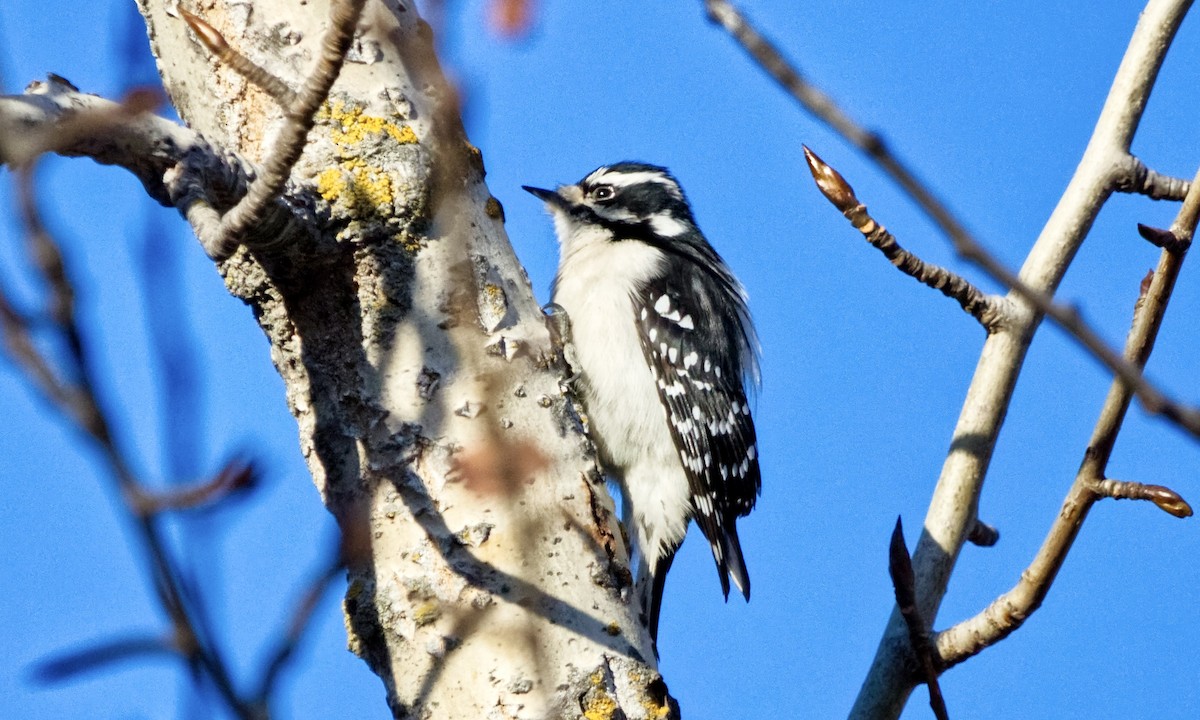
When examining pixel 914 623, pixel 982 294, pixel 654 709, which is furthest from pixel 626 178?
pixel 914 623

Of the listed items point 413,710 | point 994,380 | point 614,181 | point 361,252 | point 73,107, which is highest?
point 614,181

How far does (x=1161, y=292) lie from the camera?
2.00 meters

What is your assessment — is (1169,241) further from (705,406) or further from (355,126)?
(705,406)

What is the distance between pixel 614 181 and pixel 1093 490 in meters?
3.88

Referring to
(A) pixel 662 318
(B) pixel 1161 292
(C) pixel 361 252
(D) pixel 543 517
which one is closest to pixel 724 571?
(A) pixel 662 318

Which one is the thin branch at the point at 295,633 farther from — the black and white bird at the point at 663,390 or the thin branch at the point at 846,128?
the black and white bird at the point at 663,390

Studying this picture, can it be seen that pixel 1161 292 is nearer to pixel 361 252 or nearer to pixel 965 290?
pixel 965 290

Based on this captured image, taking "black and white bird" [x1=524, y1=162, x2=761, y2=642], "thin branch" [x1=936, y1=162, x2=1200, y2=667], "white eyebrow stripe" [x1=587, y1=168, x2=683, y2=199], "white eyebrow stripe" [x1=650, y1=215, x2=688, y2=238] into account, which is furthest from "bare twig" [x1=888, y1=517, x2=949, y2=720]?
"white eyebrow stripe" [x1=587, y1=168, x2=683, y2=199]

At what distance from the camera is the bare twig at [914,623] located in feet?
8.41

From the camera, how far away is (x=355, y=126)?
3.20 m

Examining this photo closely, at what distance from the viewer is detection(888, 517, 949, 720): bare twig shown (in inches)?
101

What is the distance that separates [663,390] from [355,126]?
2.16 metres

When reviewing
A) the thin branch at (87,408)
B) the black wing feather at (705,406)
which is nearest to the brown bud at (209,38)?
the thin branch at (87,408)

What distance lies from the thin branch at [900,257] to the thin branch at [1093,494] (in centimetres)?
36
